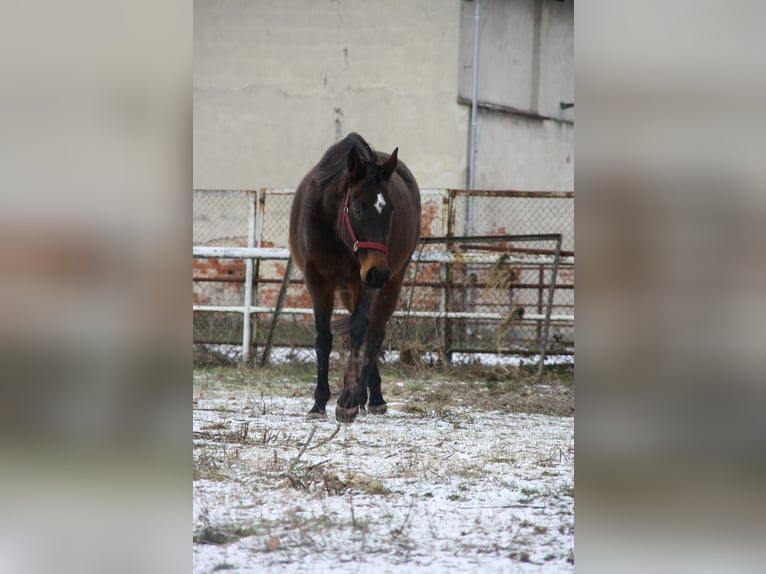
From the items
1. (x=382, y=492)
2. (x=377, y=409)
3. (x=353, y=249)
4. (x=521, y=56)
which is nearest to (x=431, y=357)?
(x=377, y=409)

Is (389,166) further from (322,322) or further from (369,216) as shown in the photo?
(322,322)

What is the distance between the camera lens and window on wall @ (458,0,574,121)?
1059cm

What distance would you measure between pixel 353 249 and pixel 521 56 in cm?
839

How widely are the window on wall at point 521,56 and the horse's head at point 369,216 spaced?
7.04 meters

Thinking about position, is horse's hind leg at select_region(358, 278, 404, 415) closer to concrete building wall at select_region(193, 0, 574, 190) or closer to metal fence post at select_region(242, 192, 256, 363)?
metal fence post at select_region(242, 192, 256, 363)

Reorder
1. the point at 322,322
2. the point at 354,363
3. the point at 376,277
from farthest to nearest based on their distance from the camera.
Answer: the point at 322,322, the point at 354,363, the point at 376,277

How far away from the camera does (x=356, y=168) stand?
3848 millimetres

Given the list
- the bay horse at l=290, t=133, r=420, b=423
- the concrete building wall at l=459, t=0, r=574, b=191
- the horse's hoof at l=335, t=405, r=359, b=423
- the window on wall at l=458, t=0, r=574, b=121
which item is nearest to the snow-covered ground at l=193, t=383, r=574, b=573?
the horse's hoof at l=335, t=405, r=359, b=423

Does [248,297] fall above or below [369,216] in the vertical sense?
below

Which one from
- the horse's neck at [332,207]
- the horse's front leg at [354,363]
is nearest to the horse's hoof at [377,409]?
the horse's front leg at [354,363]

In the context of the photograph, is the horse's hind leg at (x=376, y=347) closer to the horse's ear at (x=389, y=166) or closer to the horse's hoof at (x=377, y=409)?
the horse's hoof at (x=377, y=409)
